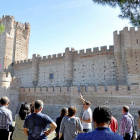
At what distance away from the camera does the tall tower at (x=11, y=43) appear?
26969 millimetres

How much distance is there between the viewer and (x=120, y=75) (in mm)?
17531

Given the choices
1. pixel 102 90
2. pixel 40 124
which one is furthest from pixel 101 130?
pixel 102 90

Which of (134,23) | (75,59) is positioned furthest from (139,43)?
(134,23)

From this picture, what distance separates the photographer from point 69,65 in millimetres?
21344

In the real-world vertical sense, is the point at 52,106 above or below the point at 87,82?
below

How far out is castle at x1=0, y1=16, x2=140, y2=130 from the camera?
14.0 metres

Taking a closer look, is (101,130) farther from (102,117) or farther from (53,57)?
(53,57)

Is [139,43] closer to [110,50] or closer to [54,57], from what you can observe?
[110,50]

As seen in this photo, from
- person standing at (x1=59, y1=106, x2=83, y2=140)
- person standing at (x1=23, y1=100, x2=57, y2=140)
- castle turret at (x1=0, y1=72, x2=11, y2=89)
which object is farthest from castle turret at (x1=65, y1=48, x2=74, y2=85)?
person standing at (x1=23, y1=100, x2=57, y2=140)

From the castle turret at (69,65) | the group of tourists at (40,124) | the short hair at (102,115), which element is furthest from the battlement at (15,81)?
the short hair at (102,115)

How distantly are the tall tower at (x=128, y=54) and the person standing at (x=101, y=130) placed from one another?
15.0 m

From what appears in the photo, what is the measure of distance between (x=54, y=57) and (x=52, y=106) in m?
8.59

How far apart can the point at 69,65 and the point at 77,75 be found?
170 cm

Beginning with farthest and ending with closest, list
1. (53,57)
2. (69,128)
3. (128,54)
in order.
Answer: (53,57), (128,54), (69,128)
